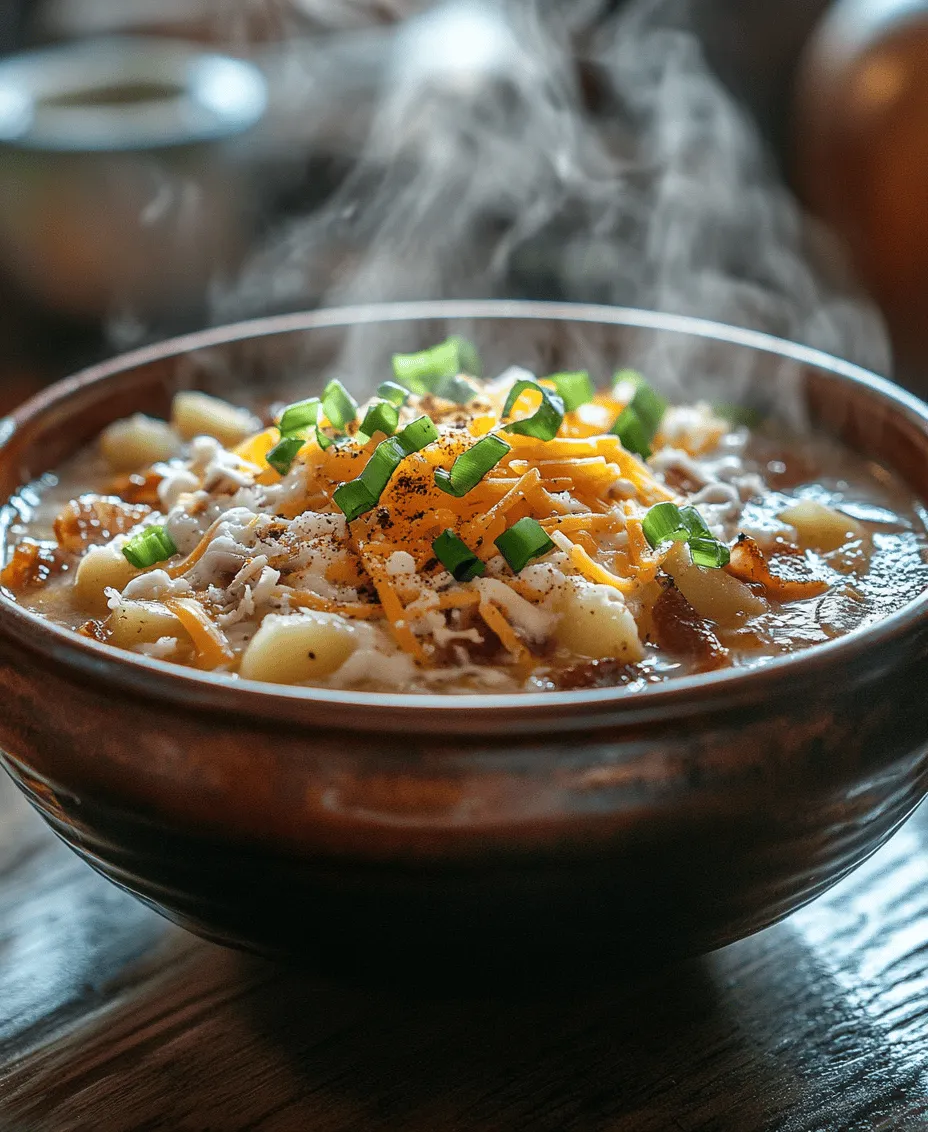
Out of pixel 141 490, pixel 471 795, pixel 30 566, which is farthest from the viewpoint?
pixel 141 490

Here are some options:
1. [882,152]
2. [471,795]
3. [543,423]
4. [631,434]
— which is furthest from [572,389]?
[882,152]

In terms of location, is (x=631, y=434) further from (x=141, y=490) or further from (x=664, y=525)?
(x=141, y=490)

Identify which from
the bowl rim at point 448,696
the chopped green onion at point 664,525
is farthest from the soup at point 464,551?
the bowl rim at point 448,696

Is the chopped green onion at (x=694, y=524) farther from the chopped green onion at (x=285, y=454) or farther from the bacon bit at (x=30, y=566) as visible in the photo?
the bacon bit at (x=30, y=566)

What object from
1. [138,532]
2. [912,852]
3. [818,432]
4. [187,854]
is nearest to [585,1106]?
[187,854]

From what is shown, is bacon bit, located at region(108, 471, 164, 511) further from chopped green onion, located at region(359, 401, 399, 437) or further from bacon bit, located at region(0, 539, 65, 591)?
chopped green onion, located at region(359, 401, 399, 437)
